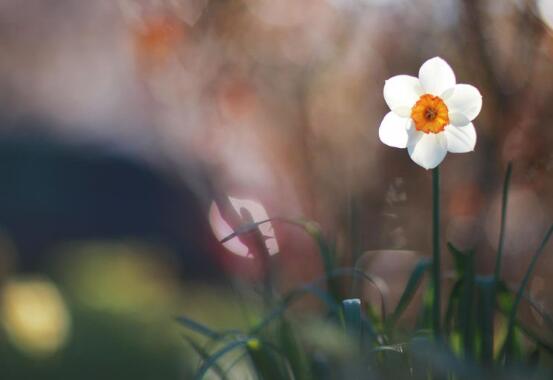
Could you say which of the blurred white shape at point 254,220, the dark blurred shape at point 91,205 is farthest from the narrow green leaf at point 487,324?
the dark blurred shape at point 91,205

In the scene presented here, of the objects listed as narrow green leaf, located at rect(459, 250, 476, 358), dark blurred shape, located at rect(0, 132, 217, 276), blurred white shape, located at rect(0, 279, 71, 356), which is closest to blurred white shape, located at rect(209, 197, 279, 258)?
narrow green leaf, located at rect(459, 250, 476, 358)

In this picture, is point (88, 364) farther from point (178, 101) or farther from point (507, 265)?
point (507, 265)

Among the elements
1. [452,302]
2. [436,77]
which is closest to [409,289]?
[452,302]

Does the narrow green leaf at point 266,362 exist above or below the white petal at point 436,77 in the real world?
below

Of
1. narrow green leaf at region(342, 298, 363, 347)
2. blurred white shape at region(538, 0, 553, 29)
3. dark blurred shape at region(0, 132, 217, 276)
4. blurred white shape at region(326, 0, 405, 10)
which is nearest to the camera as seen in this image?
narrow green leaf at region(342, 298, 363, 347)

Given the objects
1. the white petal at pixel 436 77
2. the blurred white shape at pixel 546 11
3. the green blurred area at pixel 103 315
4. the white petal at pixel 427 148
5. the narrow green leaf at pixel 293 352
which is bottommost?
the green blurred area at pixel 103 315

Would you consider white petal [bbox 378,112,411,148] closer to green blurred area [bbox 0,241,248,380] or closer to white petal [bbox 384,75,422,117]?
white petal [bbox 384,75,422,117]

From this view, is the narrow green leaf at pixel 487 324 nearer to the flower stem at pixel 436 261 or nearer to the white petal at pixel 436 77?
the flower stem at pixel 436 261
